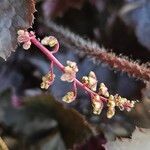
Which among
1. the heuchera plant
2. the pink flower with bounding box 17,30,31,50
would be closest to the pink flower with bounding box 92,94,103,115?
the heuchera plant

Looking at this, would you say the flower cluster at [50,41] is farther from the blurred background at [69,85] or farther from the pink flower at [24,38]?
the blurred background at [69,85]

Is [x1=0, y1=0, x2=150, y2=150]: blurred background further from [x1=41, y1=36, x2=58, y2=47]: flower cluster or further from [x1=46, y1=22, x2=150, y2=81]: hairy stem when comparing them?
[x1=41, y1=36, x2=58, y2=47]: flower cluster

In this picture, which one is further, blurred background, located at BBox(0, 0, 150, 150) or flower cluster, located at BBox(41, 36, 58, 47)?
blurred background, located at BBox(0, 0, 150, 150)

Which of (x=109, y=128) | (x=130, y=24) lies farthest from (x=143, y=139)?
(x=130, y=24)

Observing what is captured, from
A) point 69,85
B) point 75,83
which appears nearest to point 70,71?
point 75,83

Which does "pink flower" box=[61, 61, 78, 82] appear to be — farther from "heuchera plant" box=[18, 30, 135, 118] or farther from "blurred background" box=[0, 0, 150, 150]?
"blurred background" box=[0, 0, 150, 150]

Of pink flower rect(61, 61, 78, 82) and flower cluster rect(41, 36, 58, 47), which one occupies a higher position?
flower cluster rect(41, 36, 58, 47)

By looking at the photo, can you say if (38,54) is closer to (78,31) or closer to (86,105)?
(78,31)

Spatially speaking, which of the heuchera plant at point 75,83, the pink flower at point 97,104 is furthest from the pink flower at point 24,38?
the pink flower at point 97,104

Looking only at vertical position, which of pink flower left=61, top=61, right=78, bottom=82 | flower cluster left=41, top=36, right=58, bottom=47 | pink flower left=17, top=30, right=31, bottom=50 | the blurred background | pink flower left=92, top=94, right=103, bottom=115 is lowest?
the blurred background
